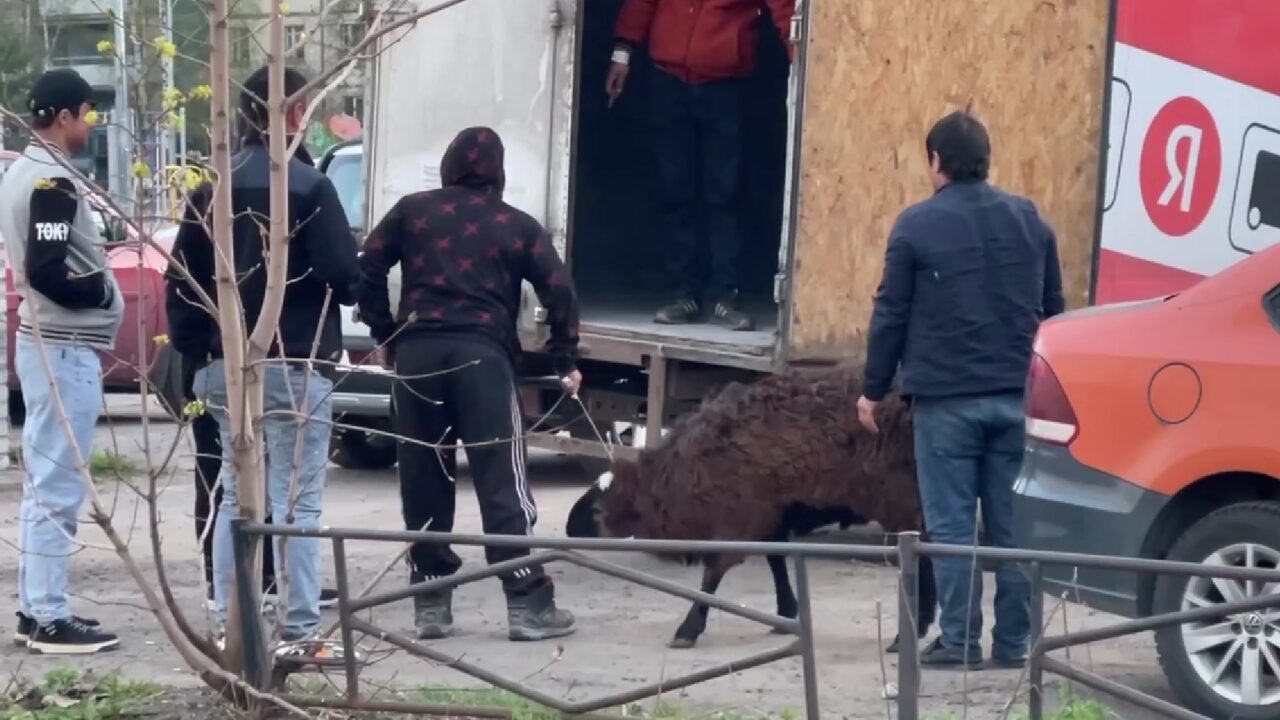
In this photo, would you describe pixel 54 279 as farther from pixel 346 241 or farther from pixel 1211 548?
pixel 1211 548

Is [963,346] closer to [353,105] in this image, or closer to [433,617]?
[433,617]

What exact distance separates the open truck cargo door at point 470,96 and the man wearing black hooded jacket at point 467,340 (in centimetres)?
163

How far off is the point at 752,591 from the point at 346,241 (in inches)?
98.1

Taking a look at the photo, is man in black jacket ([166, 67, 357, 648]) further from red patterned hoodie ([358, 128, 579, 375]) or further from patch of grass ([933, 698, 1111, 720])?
patch of grass ([933, 698, 1111, 720])

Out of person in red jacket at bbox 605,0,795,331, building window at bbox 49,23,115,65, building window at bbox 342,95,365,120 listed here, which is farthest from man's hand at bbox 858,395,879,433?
building window at bbox 342,95,365,120

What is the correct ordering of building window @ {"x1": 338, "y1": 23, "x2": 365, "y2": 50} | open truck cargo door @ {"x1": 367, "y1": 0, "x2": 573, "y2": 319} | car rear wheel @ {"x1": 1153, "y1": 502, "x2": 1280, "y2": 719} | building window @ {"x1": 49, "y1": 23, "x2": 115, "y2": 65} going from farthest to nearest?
open truck cargo door @ {"x1": 367, "y1": 0, "x2": 573, "y2": 319}
building window @ {"x1": 49, "y1": 23, "x2": 115, "y2": 65}
building window @ {"x1": 338, "y1": 23, "x2": 365, "y2": 50}
car rear wheel @ {"x1": 1153, "y1": 502, "x2": 1280, "y2": 719}

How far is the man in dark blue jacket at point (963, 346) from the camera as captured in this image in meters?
6.32

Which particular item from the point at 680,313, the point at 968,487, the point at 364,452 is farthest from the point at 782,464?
the point at 364,452

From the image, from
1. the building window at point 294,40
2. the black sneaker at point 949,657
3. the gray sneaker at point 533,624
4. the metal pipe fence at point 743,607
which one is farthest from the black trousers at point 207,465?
the black sneaker at point 949,657

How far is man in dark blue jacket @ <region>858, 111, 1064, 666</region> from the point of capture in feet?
20.7

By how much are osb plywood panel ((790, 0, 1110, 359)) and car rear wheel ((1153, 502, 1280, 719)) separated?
2451 millimetres

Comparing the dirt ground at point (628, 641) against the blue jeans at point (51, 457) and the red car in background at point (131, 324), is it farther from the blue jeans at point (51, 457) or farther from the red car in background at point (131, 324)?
the red car in background at point (131, 324)

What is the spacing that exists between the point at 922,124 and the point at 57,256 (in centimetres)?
355

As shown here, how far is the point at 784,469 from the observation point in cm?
718
